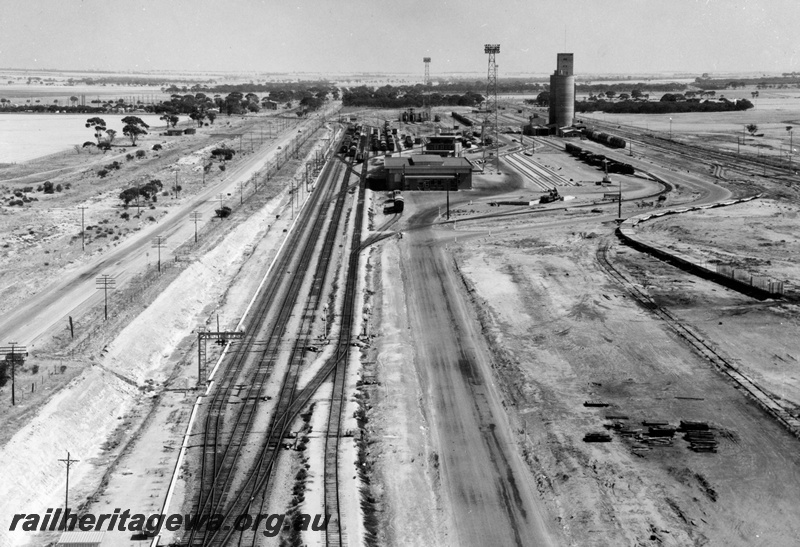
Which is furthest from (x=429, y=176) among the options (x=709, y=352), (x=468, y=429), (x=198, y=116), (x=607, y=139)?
(x=198, y=116)

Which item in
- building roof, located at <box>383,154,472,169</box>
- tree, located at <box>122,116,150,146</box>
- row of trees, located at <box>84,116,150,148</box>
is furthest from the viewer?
tree, located at <box>122,116,150,146</box>

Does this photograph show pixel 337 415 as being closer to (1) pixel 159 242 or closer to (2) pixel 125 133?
(1) pixel 159 242

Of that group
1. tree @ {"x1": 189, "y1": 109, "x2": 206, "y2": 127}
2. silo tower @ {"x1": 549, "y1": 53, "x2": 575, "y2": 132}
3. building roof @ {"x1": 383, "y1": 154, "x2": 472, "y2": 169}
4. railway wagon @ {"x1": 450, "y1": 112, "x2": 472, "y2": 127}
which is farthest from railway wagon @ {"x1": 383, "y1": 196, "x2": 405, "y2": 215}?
railway wagon @ {"x1": 450, "y1": 112, "x2": 472, "y2": 127}

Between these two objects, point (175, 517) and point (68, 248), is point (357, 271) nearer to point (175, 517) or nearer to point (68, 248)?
point (68, 248)

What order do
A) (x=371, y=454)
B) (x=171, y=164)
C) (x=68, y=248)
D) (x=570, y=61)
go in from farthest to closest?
(x=570, y=61), (x=171, y=164), (x=68, y=248), (x=371, y=454)

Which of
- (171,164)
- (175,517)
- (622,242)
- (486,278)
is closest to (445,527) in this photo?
(175,517)

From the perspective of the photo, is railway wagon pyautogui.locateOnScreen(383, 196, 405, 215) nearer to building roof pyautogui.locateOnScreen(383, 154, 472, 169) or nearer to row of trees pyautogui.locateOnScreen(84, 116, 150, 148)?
building roof pyautogui.locateOnScreen(383, 154, 472, 169)
